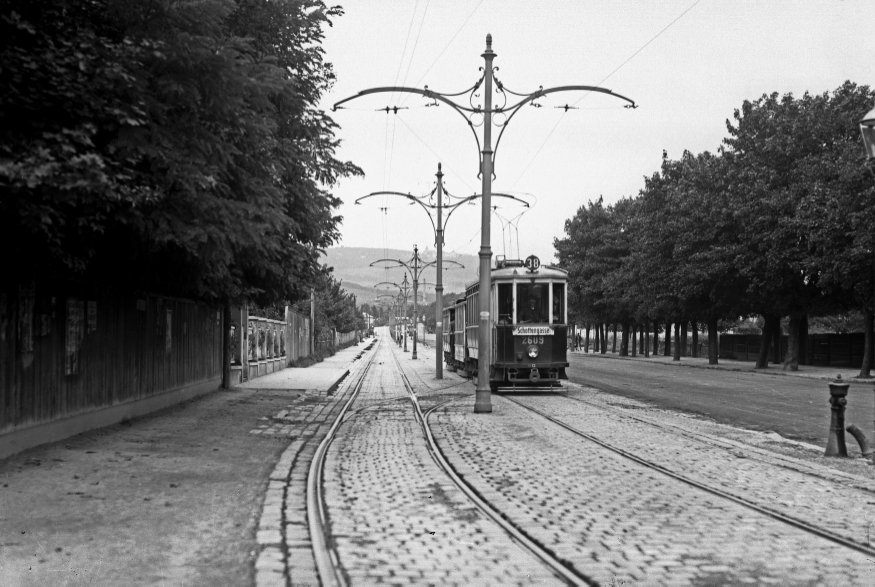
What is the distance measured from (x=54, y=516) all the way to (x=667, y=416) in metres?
13.1

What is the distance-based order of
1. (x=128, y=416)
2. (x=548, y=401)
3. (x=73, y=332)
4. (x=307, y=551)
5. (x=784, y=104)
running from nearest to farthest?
(x=307, y=551) < (x=73, y=332) < (x=128, y=416) < (x=548, y=401) < (x=784, y=104)

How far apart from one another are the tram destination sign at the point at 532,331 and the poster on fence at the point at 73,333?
41.9 ft

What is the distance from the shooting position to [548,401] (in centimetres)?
2083

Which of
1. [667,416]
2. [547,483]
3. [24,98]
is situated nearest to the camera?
[24,98]

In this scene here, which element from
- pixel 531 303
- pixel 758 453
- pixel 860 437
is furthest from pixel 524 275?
pixel 860 437

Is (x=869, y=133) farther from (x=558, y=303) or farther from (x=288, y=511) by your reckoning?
(x=558, y=303)

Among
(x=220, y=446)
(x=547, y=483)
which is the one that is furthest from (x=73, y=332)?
(x=547, y=483)

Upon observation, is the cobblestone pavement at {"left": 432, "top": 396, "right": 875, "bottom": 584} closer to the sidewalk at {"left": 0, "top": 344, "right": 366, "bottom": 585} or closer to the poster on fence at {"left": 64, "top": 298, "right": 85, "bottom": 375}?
the sidewalk at {"left": 0, "top": 344, "right": 366, "bottom": 585}

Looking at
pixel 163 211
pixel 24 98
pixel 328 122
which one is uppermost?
pixel 328 122

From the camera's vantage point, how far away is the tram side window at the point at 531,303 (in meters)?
23.3

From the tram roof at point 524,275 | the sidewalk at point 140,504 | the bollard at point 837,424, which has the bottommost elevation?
the sidewalk at point 140,504

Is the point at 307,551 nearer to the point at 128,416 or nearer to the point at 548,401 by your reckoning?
the point at 128,416

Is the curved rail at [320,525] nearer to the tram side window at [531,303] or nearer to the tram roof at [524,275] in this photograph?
the tram side window at [531,303]

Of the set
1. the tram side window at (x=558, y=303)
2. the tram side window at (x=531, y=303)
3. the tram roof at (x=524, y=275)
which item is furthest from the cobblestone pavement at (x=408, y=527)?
the tram side window at (x=558, y=303)
